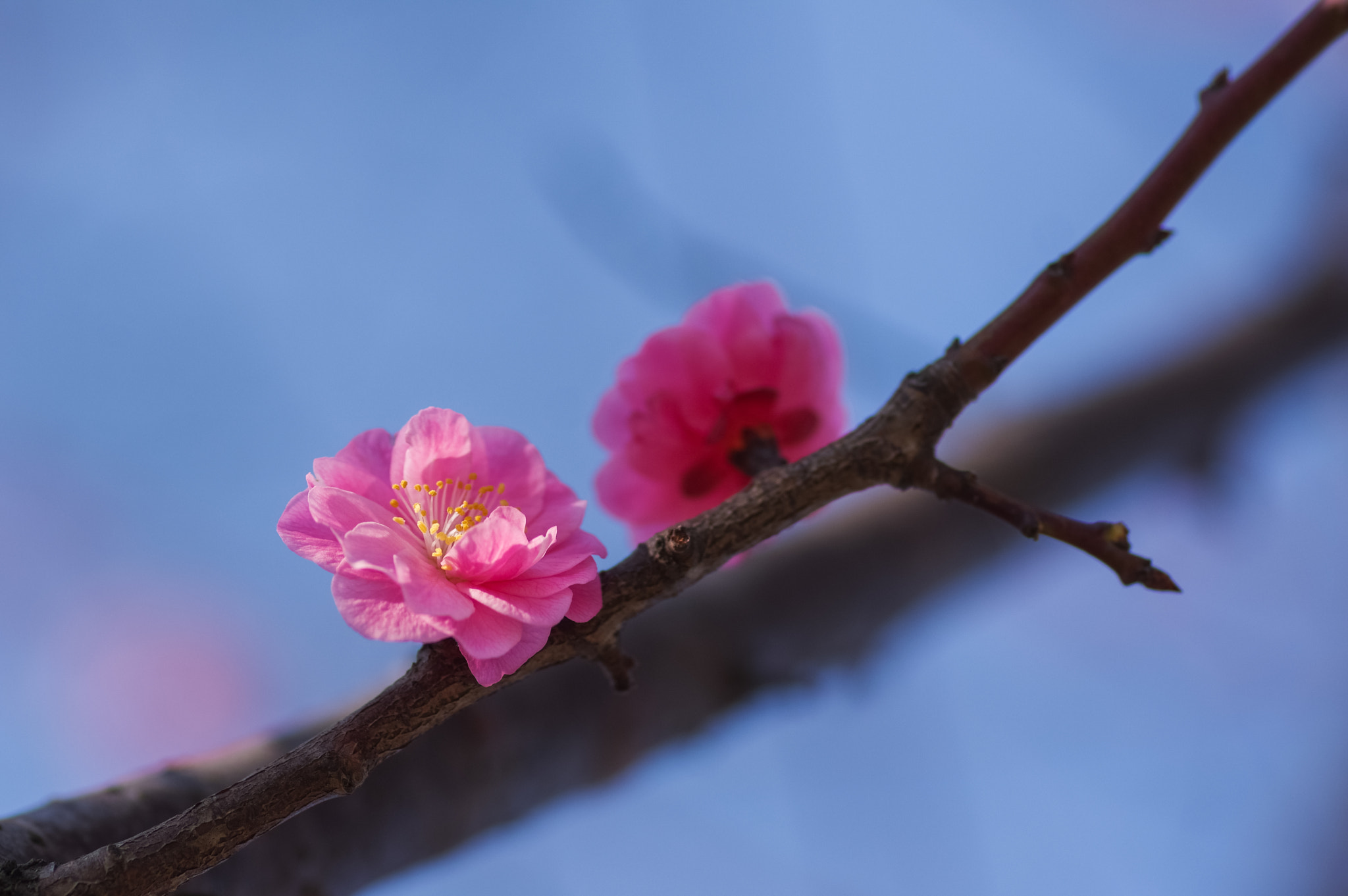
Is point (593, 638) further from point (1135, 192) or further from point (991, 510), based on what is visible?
point (1135, 192)

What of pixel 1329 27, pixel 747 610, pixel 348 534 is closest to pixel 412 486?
pixel 348 534

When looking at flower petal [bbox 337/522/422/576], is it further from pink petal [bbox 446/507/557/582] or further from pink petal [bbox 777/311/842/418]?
pink petal [bbox 777/311/842/418]

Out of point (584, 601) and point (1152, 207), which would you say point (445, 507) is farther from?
point (1152, 207)

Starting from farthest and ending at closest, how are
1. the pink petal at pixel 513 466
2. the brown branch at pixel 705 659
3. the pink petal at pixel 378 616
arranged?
the brown branch at pixel 705 659, the pink petal at pixel 513 466, the pink petal at pixel 378 616

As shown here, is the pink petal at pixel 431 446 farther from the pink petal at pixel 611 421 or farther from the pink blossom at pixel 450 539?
the pink petal at pixel 611 421

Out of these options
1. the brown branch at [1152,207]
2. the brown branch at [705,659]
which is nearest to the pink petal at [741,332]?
the brown branch at [1152,207]

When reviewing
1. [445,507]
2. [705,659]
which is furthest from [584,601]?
[705,659]
